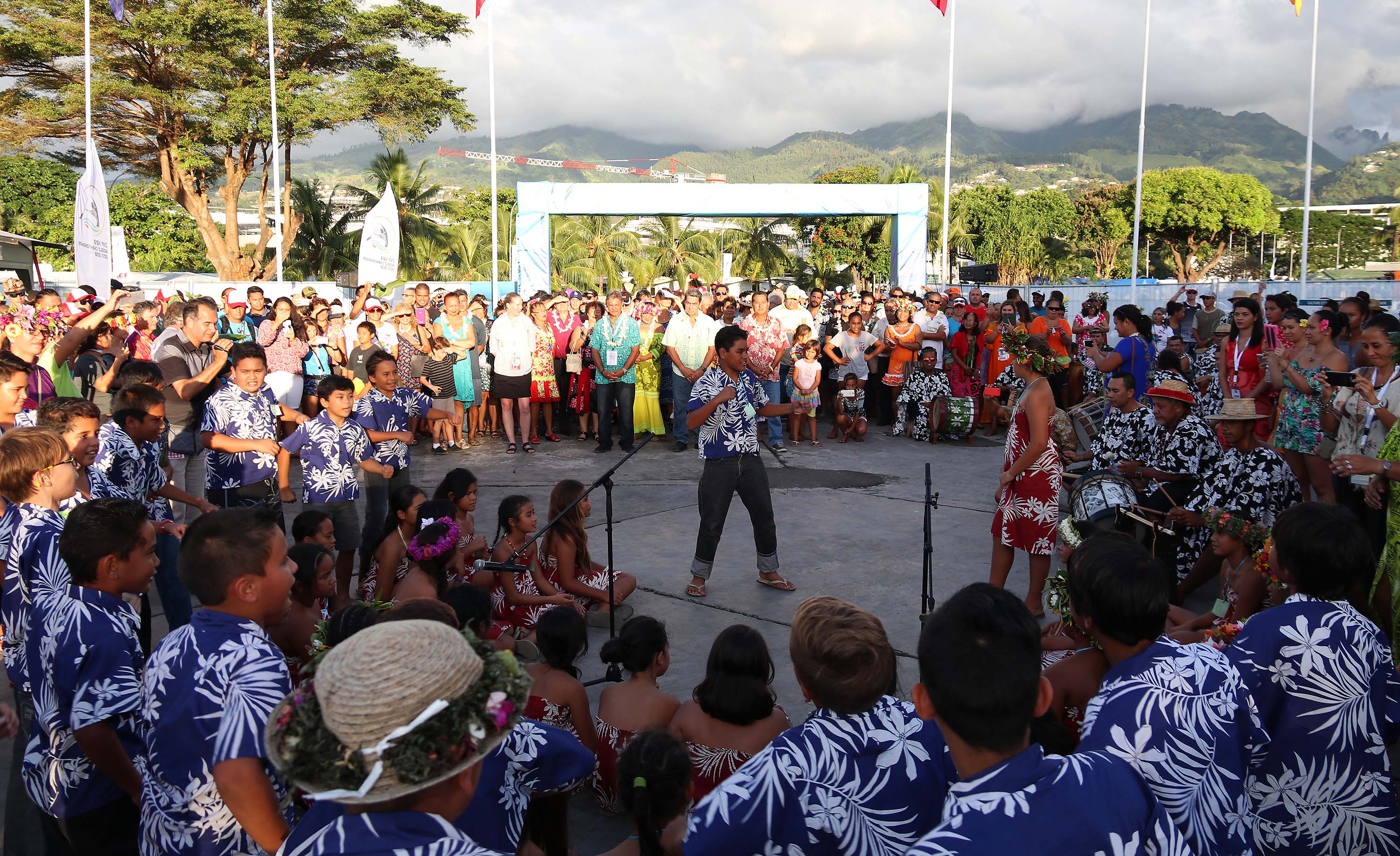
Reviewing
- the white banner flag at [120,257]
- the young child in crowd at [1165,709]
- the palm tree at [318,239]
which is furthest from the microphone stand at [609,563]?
the palm tree at [318,239]

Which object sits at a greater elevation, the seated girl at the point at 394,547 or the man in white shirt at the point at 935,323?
the man in white shirt at the point at 935,323

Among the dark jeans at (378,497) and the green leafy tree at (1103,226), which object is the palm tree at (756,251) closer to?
the green leafy tree at (1103,226)

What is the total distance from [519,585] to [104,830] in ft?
8.98

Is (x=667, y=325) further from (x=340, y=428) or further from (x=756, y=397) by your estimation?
(x=340, y=428)

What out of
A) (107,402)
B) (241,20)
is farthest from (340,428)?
(241,20)

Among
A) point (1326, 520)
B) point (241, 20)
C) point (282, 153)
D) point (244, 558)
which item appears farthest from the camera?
point (282, 153)

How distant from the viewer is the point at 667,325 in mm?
11570

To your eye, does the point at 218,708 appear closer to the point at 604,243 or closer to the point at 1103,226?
the point at 604,243

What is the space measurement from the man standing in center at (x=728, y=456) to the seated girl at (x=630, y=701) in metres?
2.56

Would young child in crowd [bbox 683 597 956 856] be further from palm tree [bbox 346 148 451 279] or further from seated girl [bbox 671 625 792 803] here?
palm tree [bbox 346 148 451 279]

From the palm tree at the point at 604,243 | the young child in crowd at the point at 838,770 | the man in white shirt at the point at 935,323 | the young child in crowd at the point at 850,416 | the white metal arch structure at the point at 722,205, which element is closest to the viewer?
the young child in crowd at the point at 838,770

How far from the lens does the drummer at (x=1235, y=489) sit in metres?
5.16

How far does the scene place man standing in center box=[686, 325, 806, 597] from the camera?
20.4 feet

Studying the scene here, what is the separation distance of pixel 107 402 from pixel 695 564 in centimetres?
1188
